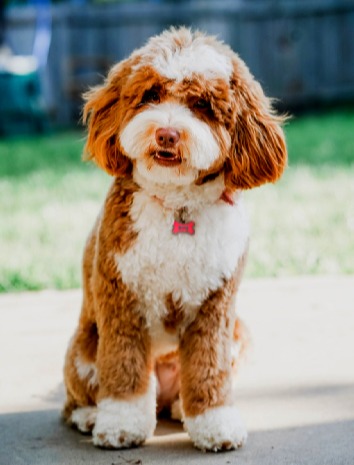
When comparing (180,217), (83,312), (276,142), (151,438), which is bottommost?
(151,438)

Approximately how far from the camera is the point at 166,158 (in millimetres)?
2555

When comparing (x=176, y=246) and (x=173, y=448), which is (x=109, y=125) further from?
(x=173, y=448)

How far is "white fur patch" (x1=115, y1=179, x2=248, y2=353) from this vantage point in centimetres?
271

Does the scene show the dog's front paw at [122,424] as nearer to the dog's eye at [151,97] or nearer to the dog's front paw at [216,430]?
the dog's front paw at [216,430]

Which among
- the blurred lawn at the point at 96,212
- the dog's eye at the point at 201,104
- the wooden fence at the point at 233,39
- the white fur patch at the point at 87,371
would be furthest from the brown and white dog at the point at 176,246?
the wooden fence at the point at 233,39

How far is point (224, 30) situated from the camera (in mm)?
13945

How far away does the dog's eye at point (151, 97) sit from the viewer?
260 cm

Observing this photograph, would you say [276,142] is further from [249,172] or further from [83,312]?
[83,312]

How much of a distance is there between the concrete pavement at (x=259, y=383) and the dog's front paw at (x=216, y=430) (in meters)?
0.03

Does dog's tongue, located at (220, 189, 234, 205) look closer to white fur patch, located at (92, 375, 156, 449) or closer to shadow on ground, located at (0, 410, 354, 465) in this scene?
white fur patch, located at (92, 375, 156, 449)

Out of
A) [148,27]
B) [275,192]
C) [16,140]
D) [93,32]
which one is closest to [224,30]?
[148,27]

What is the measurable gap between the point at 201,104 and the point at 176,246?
0.44 meters

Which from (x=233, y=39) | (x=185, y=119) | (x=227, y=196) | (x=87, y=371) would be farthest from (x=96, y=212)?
(x=233, y=39)

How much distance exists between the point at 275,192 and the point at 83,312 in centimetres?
421
